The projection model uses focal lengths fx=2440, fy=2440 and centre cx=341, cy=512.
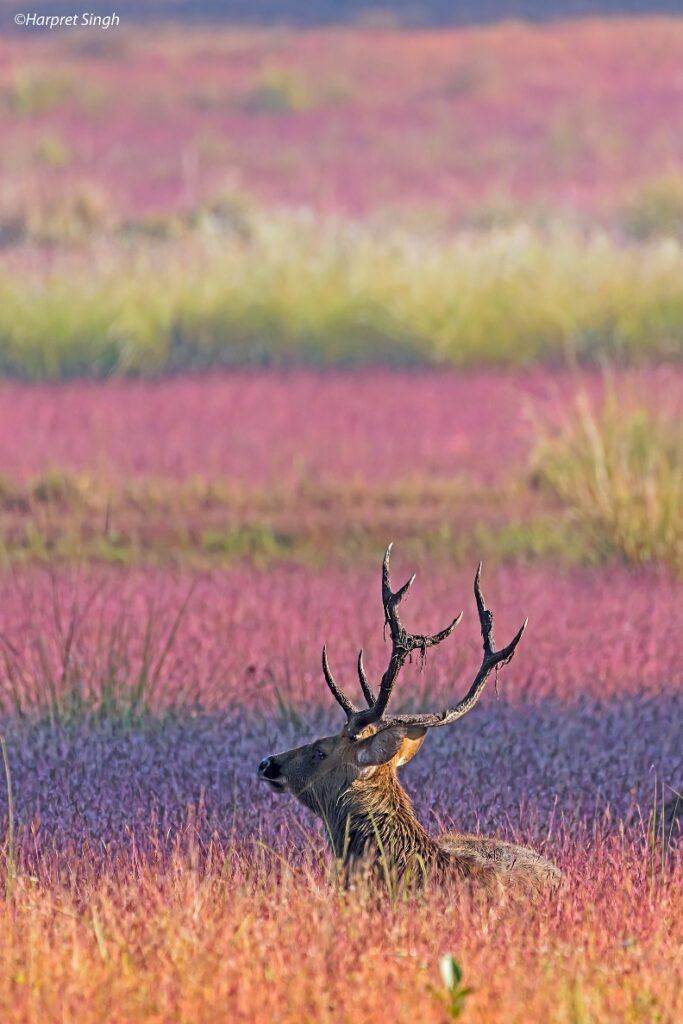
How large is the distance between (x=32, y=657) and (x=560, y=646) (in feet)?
6.36

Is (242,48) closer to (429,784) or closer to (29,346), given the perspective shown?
(29,346)

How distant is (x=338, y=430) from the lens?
14.8m

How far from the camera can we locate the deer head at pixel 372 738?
192 inches

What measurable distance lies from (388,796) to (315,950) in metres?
0.79

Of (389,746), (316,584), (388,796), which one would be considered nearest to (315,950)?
(389,746)

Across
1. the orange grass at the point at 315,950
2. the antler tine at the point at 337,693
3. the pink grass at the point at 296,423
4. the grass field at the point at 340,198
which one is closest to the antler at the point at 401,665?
the antler tine at the point at 337,693

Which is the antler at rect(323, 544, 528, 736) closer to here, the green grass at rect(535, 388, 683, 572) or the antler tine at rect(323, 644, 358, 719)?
the antler tine at rect(323, 644, 358, 719)

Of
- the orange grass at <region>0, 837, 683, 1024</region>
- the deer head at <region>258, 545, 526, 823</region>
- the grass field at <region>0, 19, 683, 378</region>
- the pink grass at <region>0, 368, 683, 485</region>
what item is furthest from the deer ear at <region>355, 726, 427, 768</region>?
the grass field at <region>0, 19, 683, 378</region>

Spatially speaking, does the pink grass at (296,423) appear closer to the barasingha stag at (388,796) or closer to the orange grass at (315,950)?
the barasingha stag at (388,796)

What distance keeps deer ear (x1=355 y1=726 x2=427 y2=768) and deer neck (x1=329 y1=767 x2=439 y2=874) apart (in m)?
0.08

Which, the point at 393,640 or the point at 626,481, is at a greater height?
the point at 393,640

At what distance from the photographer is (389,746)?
497cm

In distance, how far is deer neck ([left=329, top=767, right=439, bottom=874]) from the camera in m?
5.09

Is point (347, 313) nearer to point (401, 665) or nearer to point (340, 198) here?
point (340, 198)
